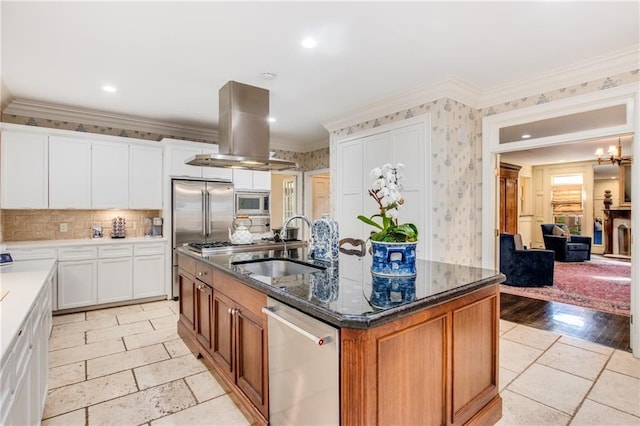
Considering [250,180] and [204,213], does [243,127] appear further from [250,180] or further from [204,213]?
[250,180]

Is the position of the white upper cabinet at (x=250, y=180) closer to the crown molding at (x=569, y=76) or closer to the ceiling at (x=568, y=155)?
the crown molding at (x=569, y=76)

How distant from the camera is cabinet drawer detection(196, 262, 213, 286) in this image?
2.50 meters

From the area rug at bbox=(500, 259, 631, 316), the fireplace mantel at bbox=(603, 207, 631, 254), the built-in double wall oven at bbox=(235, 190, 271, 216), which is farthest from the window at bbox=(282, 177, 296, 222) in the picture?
the fireplace mantel at bbox=(603, 207, 631, 254)

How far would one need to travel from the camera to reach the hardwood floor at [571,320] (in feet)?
10.7

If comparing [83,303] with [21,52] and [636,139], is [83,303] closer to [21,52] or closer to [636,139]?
[21,52]

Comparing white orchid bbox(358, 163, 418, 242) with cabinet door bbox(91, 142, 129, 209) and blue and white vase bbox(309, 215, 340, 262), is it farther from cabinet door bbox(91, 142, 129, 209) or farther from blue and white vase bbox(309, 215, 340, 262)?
cabinet door bbox(91, 142, 129, 209)

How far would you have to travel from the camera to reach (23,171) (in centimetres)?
400

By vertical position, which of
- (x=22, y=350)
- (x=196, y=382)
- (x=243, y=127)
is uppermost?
(x=243, y=127)

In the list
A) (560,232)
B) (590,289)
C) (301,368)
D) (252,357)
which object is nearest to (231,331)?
(252,357)

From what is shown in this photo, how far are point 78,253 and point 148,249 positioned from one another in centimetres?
79

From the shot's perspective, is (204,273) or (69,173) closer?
(204,273)

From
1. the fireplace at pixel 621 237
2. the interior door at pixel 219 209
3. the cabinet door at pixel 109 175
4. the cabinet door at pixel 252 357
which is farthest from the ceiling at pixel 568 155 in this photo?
the cabinet door at pixel 109 175

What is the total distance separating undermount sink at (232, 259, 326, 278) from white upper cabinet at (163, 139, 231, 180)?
2.87 m

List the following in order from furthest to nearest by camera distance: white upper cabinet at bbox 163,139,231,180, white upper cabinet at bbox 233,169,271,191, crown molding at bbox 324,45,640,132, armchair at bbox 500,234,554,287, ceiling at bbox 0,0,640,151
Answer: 1. white upper cabinet at bbox 233,169,271,191
2. armchair at bbox 500,234,554,287
3. white upper cabinet at bbox 163,139,231,180
4. crown molding at bbox 324,45,640,132
5. ceiling at bbox 0,0,640,151
